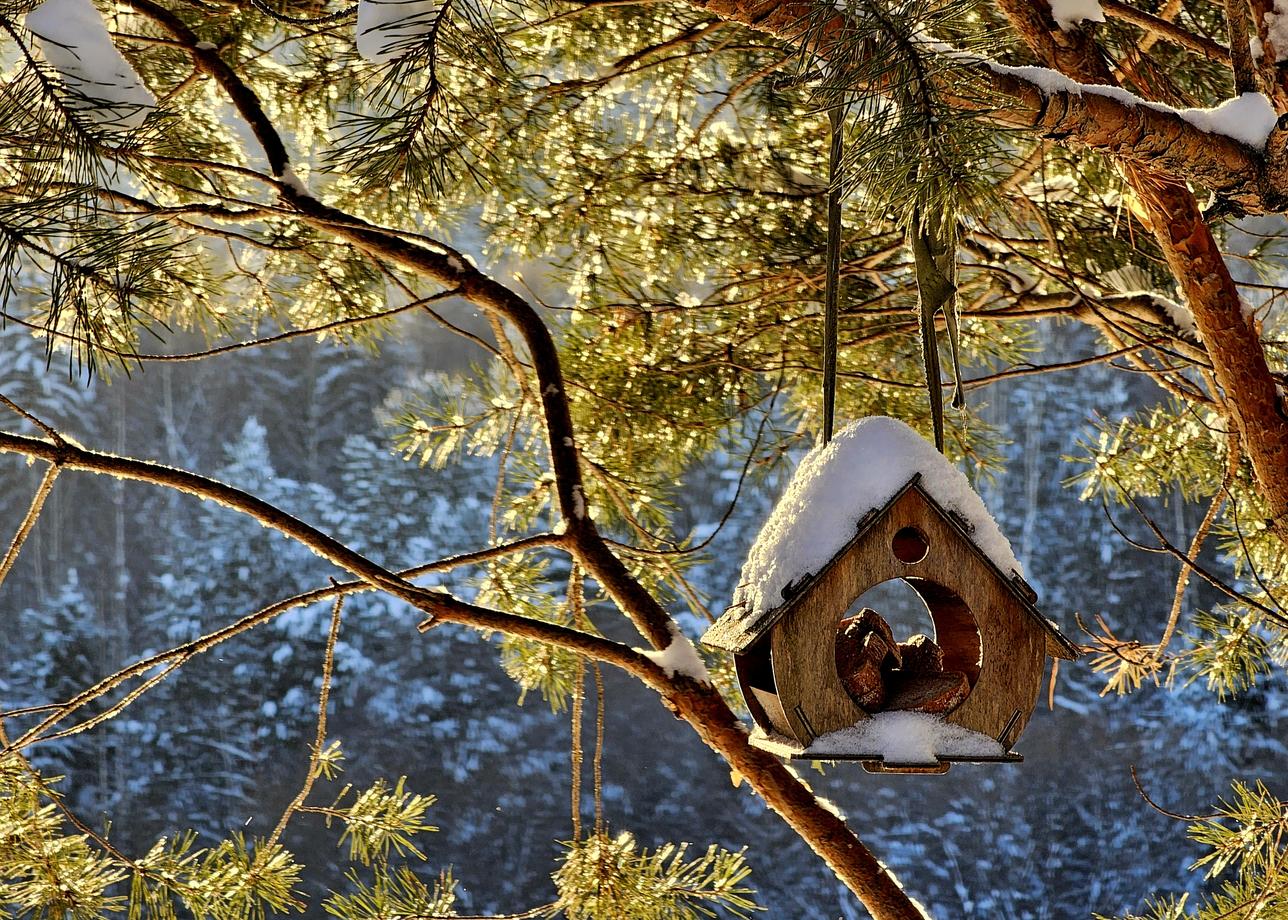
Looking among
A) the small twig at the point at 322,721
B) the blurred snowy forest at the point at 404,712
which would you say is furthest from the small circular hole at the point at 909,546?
the blurred snowy forest at the point at 404,712

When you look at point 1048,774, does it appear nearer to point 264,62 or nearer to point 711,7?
point 264,62

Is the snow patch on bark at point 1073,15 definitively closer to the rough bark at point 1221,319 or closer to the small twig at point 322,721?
the rough bark at point 1221,319

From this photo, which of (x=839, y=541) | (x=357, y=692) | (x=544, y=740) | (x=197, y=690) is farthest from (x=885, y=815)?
(x=839, y=541)

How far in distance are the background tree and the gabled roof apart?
12cm

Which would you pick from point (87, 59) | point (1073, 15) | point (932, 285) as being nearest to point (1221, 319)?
point (1073, 15)

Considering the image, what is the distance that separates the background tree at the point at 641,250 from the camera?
0.52 metres

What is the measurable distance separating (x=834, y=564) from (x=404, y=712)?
9.42 feet

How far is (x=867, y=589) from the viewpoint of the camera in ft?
1.72

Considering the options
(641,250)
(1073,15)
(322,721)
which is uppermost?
(641,250)

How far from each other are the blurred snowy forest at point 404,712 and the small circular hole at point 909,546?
259cm

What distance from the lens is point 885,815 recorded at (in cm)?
322

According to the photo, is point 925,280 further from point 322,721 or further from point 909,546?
point 322,721

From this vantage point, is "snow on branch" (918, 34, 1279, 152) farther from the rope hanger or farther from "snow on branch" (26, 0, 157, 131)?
"snow on branch" (26, 0, 157, 131)

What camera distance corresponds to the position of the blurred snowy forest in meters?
3.08
